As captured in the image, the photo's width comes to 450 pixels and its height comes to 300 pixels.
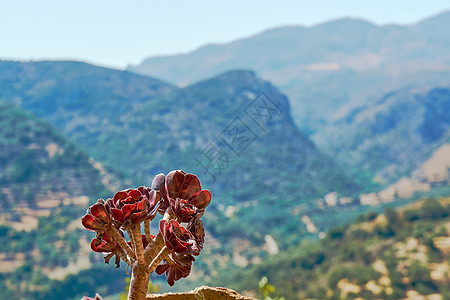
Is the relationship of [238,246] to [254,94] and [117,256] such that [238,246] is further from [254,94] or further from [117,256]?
[117,256]

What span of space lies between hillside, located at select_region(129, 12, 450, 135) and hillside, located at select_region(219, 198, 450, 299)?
1796 inches

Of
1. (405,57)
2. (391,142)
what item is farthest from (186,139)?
(405,57)

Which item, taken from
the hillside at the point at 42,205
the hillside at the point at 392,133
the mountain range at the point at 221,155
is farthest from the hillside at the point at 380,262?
the hillside at the point at 392,133

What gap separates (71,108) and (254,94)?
1287 cm

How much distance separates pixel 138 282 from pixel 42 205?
16.6m

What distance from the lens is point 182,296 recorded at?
0.75 metres

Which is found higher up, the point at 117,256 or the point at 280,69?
the point at 117,256

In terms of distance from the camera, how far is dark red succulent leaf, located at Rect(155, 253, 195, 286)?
56cm

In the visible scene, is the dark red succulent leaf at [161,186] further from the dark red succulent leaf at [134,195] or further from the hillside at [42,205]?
the hillside at [42,205]

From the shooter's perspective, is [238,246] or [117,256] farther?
[238,246]

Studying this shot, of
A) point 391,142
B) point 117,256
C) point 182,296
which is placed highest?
point 117,256

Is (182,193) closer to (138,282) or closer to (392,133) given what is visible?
(138,282)

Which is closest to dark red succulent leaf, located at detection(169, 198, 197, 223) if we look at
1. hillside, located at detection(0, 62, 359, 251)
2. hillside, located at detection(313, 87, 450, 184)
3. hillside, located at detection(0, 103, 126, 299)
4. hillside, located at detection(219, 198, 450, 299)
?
hillside, located at detection(219, 198, 450, 299)

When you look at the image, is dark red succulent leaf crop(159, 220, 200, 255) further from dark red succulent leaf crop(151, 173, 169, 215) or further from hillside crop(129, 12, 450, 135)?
hillside crop(129, 12, 450, 135)
